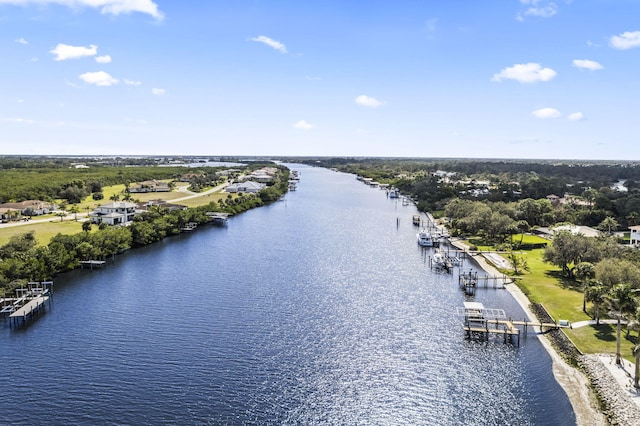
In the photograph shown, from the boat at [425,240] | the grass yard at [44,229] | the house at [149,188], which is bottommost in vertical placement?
the boat at [425,240]

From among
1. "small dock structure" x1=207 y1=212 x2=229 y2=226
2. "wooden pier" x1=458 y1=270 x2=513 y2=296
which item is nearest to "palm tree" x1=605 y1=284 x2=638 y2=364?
"wooden pier" x1=458 y1=270 x2=513 y2=296

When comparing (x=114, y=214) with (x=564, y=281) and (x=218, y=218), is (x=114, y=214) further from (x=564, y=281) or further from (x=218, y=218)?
(x=564, y=281)

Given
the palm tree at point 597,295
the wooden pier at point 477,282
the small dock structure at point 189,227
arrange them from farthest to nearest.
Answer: the small dock structure at point 189,227, the wooden pier at point 477,282, the palm tree at point 597,295

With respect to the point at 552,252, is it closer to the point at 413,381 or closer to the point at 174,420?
the point at 413,381

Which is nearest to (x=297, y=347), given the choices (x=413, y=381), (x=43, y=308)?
(x=413, y=381)

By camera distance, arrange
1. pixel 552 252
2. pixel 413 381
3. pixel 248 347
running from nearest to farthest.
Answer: pixel 413 381 < pixel 248 347 < pixel 552 252

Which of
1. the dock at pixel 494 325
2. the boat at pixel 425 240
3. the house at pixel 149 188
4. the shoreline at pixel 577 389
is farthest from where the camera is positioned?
the house at pixel 149 188

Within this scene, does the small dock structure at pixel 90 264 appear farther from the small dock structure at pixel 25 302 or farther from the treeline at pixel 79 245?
the small dock structure at pixel 25 302

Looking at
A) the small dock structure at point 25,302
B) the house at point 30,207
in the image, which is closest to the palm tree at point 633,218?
the small dock structure at point 25,302
